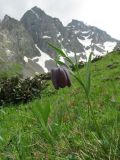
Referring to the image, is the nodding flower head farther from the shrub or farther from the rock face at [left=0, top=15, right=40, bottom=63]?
the rock face at [left=0, top=15, right=40, bottom=63]

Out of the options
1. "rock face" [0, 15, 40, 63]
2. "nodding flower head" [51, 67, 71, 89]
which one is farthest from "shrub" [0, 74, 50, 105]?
"rock face" [0, 15, 40, 63]

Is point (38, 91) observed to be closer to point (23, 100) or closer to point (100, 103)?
point (23, 100)

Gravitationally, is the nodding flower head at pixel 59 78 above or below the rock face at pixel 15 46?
below

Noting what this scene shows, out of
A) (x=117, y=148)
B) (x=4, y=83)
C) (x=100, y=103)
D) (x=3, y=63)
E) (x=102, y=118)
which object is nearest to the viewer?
(x=117, y=148)

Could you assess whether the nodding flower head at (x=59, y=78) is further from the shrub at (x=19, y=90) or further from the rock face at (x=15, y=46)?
the rock face at (x=15, y=46)

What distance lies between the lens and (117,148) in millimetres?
2760

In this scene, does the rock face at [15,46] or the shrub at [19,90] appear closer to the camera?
the shrub at [19,90]

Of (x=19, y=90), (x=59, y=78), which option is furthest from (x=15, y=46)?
(x=59, y=78)

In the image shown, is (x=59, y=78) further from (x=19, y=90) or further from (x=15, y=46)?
(x=15, y=46)

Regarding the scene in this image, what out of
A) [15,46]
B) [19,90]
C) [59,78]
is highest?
[15,46]

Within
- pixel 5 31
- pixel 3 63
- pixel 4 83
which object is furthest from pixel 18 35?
pixel 4 83

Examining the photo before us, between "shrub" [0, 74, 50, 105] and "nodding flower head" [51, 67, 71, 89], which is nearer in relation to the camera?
A: "nodding flower head" [51, 67, 71, 89]

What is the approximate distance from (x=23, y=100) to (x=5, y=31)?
186079 millimetres

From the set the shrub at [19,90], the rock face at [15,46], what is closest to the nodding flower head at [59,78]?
the shrub at [19,90]
